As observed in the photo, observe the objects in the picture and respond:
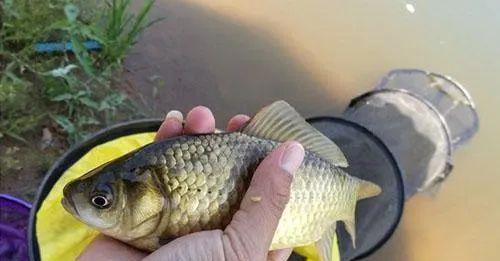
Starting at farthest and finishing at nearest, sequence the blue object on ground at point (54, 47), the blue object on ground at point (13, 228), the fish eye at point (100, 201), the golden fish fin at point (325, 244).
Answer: the blue object on ground at point (54, 47) < the blue object on ground at point (13, 228) < the golden fish fin at point (325, 244) < the fish eye at point (100, 201)

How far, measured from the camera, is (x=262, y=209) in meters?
1.56

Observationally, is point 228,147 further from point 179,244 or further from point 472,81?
point 472,81

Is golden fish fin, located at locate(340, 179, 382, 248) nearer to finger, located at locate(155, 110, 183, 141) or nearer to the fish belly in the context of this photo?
the fish belly

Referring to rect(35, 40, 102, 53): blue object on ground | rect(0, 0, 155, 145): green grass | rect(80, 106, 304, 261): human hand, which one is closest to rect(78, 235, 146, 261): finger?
rect(80, 106, 304, 261): human hand

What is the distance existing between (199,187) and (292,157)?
206mm

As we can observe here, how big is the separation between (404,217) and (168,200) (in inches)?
73.4

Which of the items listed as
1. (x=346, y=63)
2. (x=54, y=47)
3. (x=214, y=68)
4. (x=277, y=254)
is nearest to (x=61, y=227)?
(x=277, y=254)

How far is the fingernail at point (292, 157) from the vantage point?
1587 mm

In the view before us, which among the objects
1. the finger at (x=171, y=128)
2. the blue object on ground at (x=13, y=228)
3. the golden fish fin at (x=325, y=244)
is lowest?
the blue object on ground at (x=13, y=228)

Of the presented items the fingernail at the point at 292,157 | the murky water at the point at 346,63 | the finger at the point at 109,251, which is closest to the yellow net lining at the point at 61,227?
the finger at the point at 109,251

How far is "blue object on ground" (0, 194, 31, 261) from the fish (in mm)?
1046

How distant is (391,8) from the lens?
3586 millimetres

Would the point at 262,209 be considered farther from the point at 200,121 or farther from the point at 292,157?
the point at 200,121

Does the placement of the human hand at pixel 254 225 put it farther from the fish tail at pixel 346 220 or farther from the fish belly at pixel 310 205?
the fish tail at pixel 346 220
